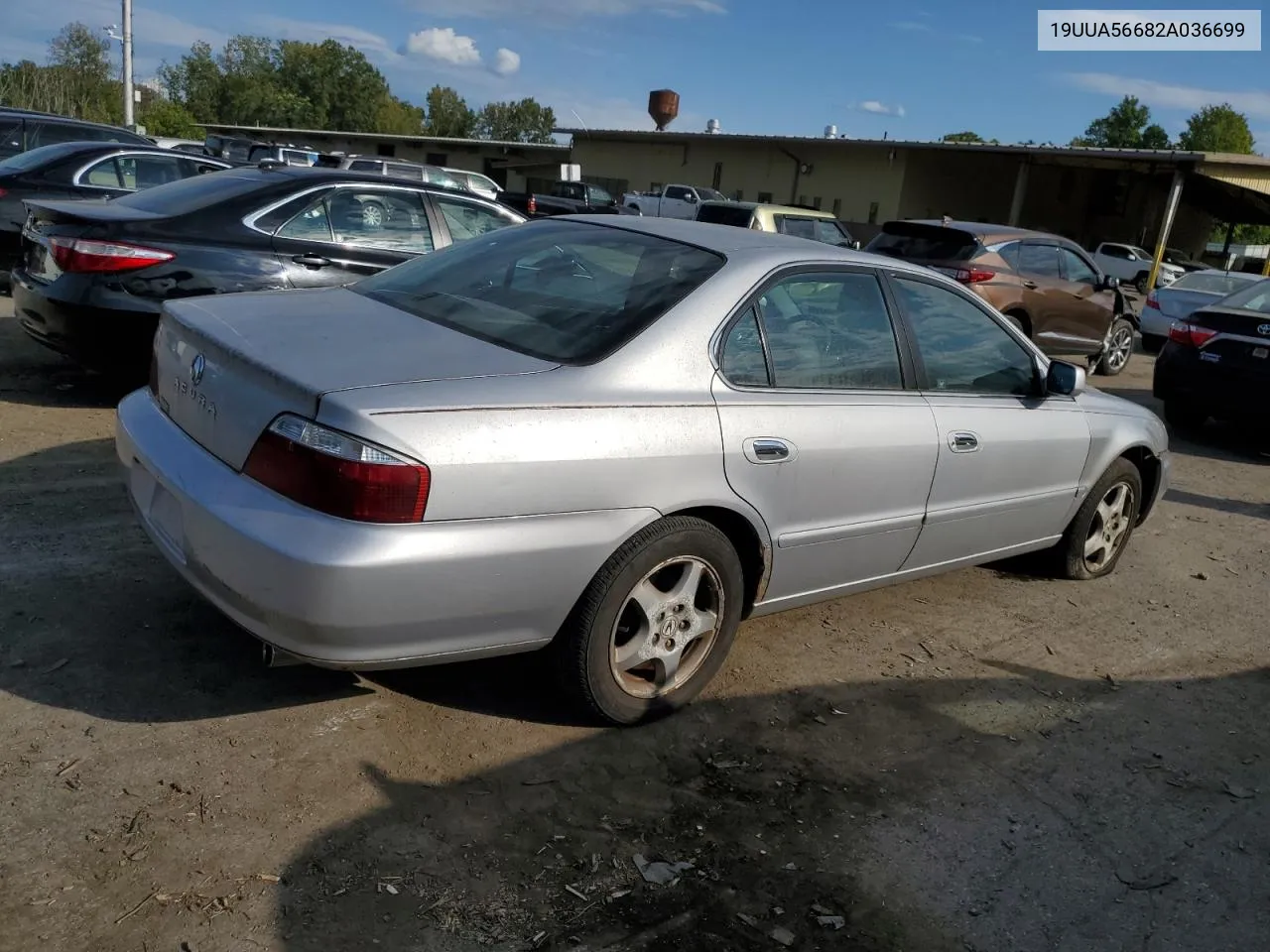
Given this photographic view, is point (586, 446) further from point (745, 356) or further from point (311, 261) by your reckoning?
point (311, 261)

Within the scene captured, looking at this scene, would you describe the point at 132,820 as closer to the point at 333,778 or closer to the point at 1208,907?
the point at 333,778

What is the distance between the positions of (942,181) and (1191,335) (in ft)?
89.5

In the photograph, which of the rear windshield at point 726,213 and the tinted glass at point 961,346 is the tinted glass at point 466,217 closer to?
the tinted glass at point 961,346

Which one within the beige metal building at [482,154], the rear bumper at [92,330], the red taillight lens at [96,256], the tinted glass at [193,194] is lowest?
the rear bumper at [92,330]

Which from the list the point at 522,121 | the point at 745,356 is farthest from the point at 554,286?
the point at 522,121

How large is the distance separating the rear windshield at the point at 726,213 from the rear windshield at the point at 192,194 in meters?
10.1

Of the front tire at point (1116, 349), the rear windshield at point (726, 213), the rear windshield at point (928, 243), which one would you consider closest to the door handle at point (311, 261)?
the rear windshield at point (928, 243)

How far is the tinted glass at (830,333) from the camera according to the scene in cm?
372

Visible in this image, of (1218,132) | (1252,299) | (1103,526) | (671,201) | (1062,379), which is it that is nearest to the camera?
(1062,379)

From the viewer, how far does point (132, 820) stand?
2758mm

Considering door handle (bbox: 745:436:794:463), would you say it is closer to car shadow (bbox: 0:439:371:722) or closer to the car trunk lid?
the car trunk lid

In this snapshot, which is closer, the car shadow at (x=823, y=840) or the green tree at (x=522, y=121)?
the car shadow at (x=823, y=840)

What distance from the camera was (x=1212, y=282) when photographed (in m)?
15.2

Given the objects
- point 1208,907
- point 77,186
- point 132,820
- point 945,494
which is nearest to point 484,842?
point 132,820
